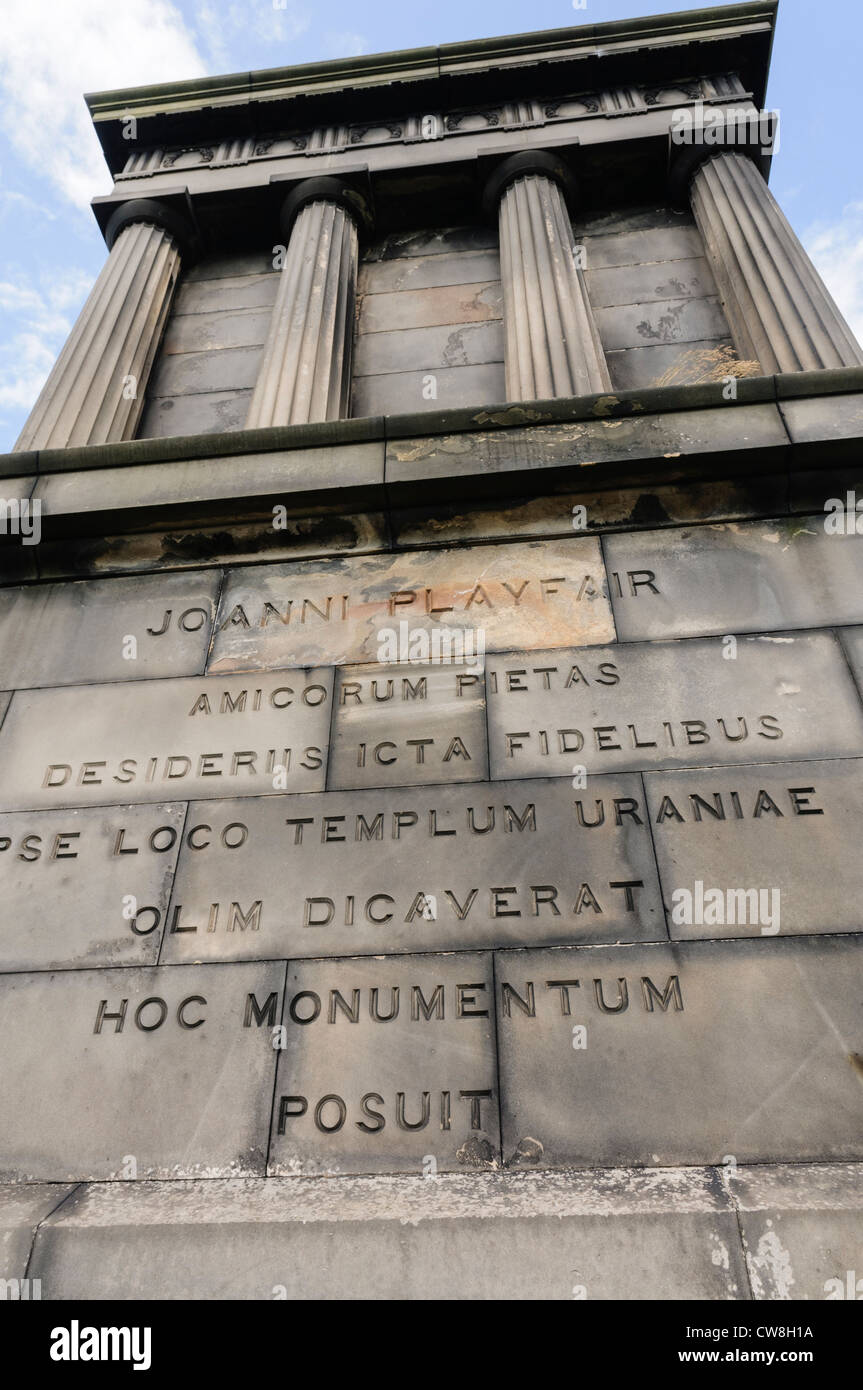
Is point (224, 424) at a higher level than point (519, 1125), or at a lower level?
higher

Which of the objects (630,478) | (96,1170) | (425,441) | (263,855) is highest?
(425,441)

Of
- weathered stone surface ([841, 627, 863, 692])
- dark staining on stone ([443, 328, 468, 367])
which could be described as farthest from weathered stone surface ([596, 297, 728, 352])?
weathered stone surface ([841, 627, 863, 692])

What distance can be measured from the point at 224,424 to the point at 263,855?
629 cm

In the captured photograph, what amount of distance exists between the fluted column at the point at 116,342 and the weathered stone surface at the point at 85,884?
14.3 feet

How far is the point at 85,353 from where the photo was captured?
9.75 metres

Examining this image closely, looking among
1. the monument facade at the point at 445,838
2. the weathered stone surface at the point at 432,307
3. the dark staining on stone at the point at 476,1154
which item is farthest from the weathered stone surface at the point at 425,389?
the dark staining on stone at the point at 476,1154

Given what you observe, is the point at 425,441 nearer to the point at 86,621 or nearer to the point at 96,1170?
the point at 86,621

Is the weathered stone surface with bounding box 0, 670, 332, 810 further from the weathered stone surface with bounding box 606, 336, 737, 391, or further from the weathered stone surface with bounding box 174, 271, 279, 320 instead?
the weathered stone surface with bounding box 174, 271, 279, 320

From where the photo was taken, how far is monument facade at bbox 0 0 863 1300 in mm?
3830

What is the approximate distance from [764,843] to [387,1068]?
2353 mm

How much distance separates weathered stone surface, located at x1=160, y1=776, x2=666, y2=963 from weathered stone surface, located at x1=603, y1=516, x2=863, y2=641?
55.4 inches

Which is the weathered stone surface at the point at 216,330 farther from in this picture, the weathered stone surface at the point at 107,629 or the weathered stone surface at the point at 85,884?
the weathered stone surface at the point at 85,884
